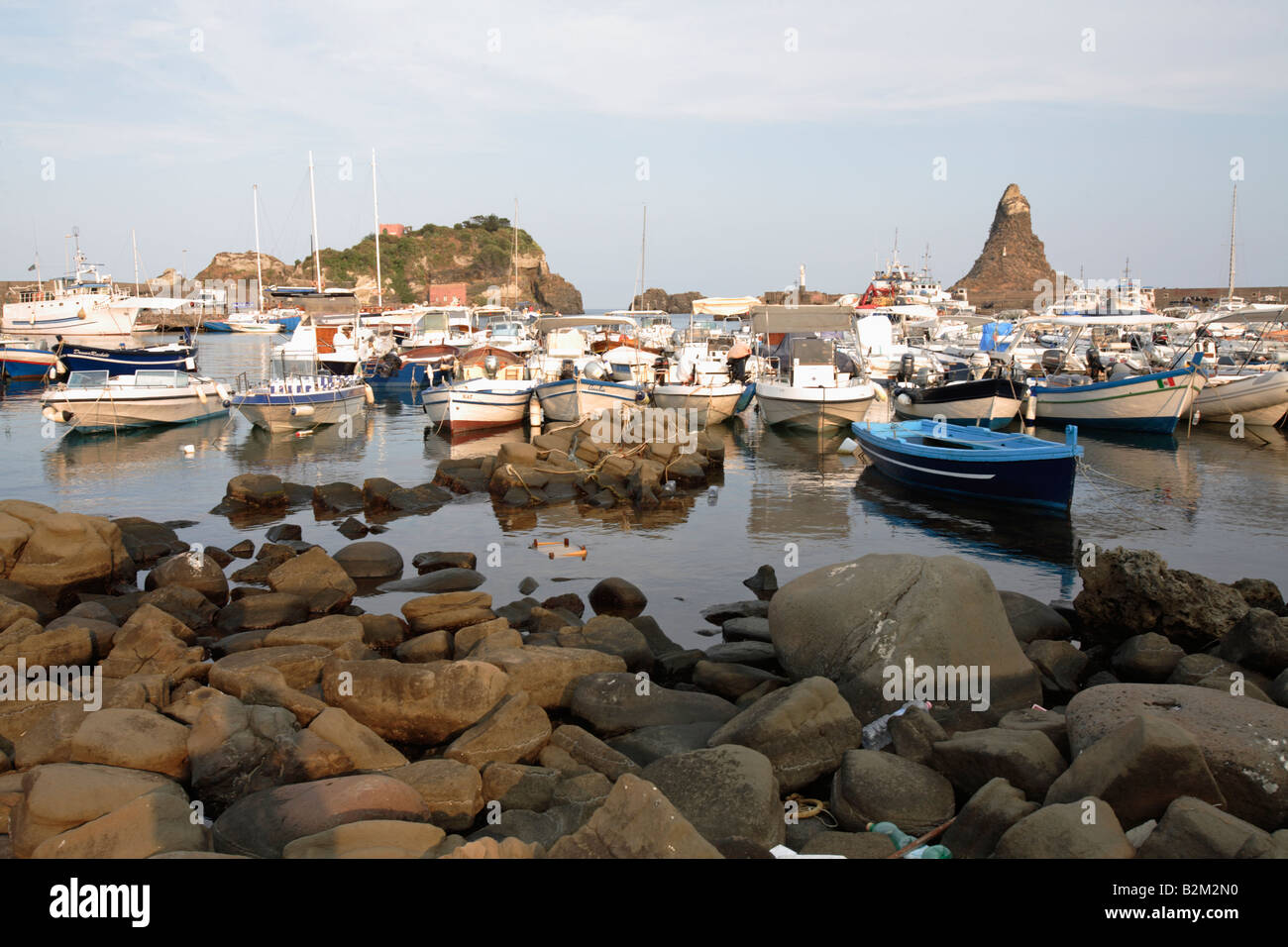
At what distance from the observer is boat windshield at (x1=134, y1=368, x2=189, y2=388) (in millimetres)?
32062

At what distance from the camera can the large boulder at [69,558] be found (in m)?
13.1

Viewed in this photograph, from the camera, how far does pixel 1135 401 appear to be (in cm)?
2941

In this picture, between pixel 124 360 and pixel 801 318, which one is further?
pixel 124 360

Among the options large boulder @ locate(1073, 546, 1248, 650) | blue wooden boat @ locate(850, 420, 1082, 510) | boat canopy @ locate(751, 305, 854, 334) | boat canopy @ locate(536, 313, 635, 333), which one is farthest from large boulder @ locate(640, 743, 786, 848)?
boat canopy @ locate(536, 313, 635, 333)

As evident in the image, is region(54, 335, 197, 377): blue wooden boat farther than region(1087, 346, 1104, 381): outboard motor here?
Yes

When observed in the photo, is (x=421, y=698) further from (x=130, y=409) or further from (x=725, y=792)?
(x=130, y=409)

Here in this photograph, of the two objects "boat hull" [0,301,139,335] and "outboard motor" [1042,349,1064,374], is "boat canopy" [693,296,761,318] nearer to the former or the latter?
"outboard motor" [1042,349,1064,374]

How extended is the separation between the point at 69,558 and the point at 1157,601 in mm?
14458

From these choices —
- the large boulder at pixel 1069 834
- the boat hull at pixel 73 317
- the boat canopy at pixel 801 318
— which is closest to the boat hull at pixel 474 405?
the boat canopy at pixel 801 318

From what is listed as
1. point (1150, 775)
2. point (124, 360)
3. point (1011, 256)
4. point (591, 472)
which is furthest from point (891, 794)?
point (1011, 256)

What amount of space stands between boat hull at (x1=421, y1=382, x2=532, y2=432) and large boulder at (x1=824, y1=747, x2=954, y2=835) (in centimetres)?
2551

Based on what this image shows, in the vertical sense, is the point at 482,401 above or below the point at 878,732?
above
